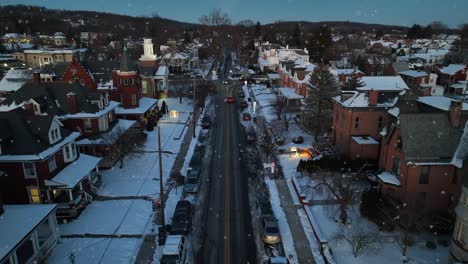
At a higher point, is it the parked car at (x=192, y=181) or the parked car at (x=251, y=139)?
the parked car at (x=251, y=139)

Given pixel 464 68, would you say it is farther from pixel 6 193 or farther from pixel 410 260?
pixel 6 193

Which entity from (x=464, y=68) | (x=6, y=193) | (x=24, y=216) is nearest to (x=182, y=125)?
(x=6, y=193)

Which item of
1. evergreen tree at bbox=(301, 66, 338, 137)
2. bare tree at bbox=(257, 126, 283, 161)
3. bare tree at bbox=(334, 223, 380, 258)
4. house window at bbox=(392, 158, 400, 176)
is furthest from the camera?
evergreen tree at bbox=(301, 66, 338, 137)

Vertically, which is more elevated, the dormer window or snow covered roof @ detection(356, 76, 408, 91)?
snow covered roof @ detection(356, 76, 408, 91)

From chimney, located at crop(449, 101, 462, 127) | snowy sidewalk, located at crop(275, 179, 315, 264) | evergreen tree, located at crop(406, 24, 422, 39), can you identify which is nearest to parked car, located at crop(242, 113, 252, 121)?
snowy sidewalk, located at crop(275, 179, 315, 264)

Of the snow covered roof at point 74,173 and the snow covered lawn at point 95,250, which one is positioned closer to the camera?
the snow covered lawn at point 95,250

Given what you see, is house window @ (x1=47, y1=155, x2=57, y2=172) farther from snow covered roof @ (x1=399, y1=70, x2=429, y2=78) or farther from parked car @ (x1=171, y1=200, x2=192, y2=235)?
snow covered roof @ (x1=399, y1=70, x2=429, y2=78)

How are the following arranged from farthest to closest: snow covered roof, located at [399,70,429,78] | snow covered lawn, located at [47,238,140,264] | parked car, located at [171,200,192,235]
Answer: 1. snow covered roof, located at [399,70,429,78]
2. parked car, located at [171,200,192,235]
3. snow covered lawn, located at [47,238,140,264]

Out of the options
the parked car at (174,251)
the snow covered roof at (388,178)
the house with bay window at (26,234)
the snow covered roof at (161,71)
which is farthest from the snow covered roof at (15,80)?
the snow covered roof at (388,178)

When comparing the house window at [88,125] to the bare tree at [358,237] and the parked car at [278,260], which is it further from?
the bare tree at [358,237]
